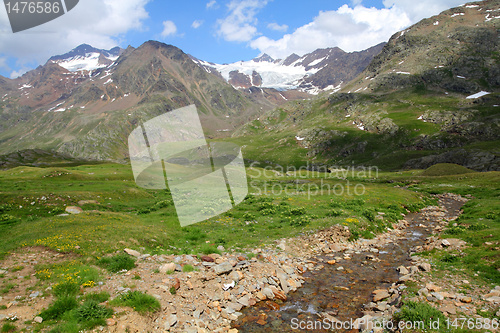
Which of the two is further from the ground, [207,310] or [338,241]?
[207,310]

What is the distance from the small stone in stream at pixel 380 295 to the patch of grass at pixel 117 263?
46.3 ft

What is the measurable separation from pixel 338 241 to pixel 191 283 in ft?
47.7

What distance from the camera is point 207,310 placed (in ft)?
38.4

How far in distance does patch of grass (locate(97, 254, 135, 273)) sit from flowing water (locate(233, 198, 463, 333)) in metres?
6.96

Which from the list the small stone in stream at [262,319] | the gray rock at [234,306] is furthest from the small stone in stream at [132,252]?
the small stone in stream at [262,319]

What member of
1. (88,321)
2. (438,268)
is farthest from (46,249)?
(438,268)

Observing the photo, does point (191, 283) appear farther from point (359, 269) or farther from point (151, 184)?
point (151, 184)

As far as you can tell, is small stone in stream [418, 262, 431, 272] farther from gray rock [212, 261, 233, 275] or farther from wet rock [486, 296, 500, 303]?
gray rock [212, 261, 233, 275]

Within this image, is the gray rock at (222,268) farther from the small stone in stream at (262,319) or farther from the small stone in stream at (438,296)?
the small stone in stream at (438,296)

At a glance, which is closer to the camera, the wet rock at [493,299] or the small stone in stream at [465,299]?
the wet rock at [493,299]

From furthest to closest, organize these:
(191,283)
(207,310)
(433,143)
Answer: (433,143) < (191,283) < (207,310)

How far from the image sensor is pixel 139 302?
10.5 meters

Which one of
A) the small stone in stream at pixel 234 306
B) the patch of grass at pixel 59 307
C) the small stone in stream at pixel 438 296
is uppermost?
the patch of grass at pixel 59 307

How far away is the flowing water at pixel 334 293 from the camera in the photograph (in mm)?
11766
